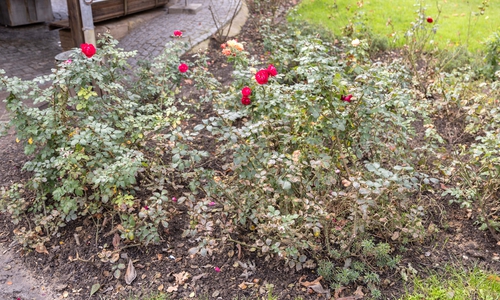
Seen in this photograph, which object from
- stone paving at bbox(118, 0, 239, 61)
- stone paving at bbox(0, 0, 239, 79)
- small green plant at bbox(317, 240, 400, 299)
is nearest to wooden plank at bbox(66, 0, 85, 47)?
stone paving at bbox(0, 0, 239, 79)

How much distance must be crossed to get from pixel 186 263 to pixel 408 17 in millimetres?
7120

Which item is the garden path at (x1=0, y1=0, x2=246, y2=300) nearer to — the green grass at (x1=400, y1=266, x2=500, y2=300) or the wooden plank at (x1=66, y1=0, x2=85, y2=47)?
the wooden plank at (x1=66, y1=0, x2=85, y2=47)

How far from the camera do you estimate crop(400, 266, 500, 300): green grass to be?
9.45ft

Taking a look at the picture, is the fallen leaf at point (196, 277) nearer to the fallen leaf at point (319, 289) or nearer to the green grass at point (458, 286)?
the fallen leaf at point (319, 289)

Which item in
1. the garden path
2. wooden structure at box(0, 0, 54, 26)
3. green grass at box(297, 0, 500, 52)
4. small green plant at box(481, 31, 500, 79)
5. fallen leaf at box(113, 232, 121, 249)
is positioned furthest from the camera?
wooden structure at box(0, 0, 54, 26)

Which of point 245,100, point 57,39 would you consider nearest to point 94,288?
point 245,100

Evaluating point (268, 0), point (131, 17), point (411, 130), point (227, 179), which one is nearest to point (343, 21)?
point (268, 0)

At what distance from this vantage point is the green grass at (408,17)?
7.48 m

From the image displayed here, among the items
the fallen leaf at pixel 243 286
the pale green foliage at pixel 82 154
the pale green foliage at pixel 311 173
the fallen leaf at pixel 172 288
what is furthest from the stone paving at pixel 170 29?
the fallen leaf at pixel 243 286

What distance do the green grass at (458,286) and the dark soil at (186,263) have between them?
9 cm

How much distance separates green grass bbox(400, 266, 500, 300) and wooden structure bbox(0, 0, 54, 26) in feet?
27.6

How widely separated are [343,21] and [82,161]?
6251mm

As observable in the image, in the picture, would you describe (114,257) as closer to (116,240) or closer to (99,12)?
(116,240)

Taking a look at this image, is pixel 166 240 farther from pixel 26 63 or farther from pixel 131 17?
pixel 131 17
